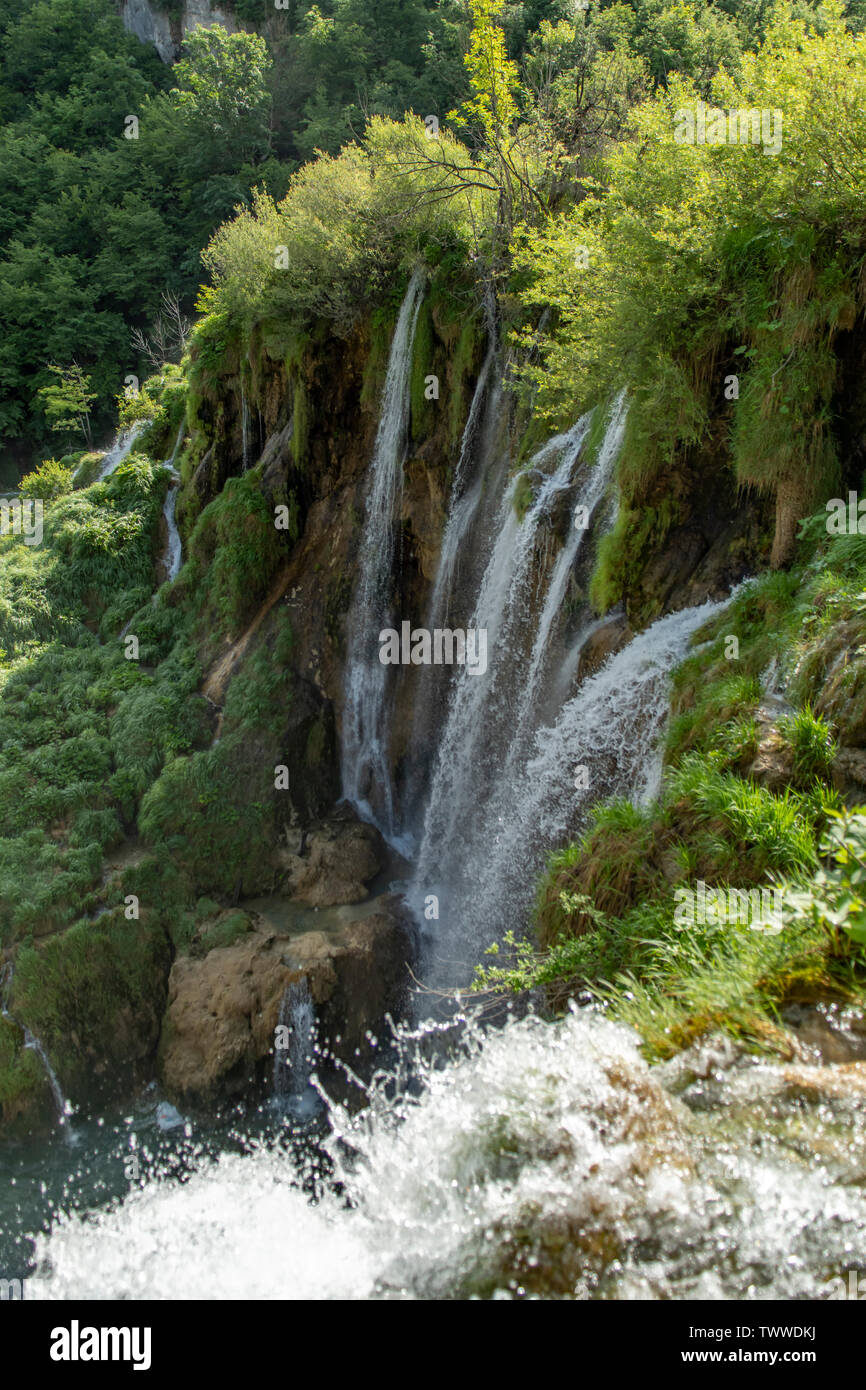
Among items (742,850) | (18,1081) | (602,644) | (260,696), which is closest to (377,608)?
(260,696)

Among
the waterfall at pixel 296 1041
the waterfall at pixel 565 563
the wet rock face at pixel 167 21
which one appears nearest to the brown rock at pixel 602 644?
the waterfall at pixel 565 563

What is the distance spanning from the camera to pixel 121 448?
20.8 meters

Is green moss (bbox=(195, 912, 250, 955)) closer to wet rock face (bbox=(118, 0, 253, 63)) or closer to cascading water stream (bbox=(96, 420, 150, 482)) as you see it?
cascading water stream (bbox=(96, 420, 150, 482))

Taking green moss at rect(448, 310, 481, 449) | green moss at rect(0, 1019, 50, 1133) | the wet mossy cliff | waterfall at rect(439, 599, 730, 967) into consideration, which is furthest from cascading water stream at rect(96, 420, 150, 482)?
waterfall at rect(439, 599, 730, 967)

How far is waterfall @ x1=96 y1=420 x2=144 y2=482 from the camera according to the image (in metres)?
19.5

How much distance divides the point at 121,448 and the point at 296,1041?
56.0 feet

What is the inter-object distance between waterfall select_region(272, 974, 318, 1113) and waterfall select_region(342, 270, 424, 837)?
328 cm

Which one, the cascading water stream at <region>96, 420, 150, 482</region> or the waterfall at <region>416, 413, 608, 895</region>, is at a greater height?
the cascading water stream at <region>96, 420, 150, 482</region>

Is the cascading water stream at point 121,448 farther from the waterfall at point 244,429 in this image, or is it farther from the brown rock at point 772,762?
the brown rock at point 772,762

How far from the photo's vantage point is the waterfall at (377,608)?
12117 millimetres

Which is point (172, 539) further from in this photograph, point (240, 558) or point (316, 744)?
point (316, 744)

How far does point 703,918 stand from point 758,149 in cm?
578

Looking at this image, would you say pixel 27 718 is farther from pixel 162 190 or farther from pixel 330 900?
pixel 162 190

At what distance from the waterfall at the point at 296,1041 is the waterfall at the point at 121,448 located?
14.4 metres
